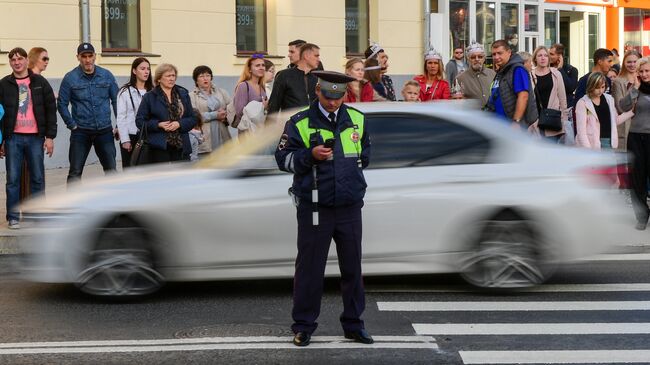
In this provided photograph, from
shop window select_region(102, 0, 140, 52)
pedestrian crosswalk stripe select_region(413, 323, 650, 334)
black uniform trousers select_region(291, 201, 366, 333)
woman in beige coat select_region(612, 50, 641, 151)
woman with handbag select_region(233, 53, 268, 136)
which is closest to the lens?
black uniform trousers select_region(291, 201, 366, 333)

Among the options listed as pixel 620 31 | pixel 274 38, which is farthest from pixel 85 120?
pixel 620 31

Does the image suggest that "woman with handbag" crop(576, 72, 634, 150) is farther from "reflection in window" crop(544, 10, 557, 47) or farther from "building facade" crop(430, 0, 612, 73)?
"reflection in window" crop(544, 10, 557, 47)

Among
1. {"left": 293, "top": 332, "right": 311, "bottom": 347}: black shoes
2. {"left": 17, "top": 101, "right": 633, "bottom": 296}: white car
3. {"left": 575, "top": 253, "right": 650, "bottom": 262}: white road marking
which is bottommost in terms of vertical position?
{"left": 575, "top": 253, "right": 650, "bottom": 262}: white road marking

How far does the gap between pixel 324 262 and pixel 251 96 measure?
6217 mm

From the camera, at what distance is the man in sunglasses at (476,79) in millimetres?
13500

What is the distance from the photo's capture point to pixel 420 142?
29.5ft

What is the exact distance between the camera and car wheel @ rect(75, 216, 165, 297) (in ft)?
28.7

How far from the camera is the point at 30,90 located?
12.4 m

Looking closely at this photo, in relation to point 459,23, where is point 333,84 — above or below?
below

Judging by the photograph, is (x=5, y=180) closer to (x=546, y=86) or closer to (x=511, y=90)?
(x=546, y=86)

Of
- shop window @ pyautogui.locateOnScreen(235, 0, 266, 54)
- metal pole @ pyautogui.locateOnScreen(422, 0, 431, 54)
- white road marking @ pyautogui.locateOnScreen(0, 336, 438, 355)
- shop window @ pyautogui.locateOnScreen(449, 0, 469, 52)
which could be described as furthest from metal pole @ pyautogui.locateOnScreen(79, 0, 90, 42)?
white road marking @ pyautogui.locateOnScreen(0, 336, 438, 355)

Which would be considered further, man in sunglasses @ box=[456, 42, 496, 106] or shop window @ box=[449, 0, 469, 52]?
shop window @ box=[449, 0, 469, 52]

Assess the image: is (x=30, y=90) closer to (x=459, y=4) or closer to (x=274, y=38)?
(x=274, y=38)

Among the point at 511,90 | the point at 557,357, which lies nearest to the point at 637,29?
the point at 511,90
